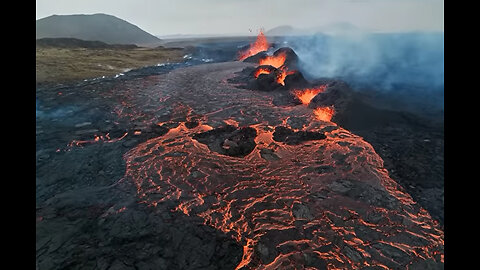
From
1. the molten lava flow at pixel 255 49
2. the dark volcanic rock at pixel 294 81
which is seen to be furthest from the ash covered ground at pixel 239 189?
the molten lava flow at pixel 255 49

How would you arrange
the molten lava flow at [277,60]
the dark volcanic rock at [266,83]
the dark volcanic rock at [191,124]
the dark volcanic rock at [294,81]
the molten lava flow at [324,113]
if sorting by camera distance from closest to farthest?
the dark volcanic rock at [191,124]
the molten lava flow at [324,113]
the dark volcanic rock at [294,81]
the dark volcanic rock at [266,83]
the molten lava flow at [277,60]

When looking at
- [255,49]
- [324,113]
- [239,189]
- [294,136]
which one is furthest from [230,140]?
[255,49]

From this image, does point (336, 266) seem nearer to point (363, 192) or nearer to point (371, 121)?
point (363, 192)

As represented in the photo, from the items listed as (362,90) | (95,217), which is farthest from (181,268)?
(362,90)

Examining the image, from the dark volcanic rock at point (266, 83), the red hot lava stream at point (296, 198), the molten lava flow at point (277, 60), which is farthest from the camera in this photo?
the molten lava flow at point (277, 60)

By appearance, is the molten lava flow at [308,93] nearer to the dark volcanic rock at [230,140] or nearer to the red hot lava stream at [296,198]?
the red hot lava stream at [296,198]

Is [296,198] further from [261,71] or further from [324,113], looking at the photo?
[261,71]
